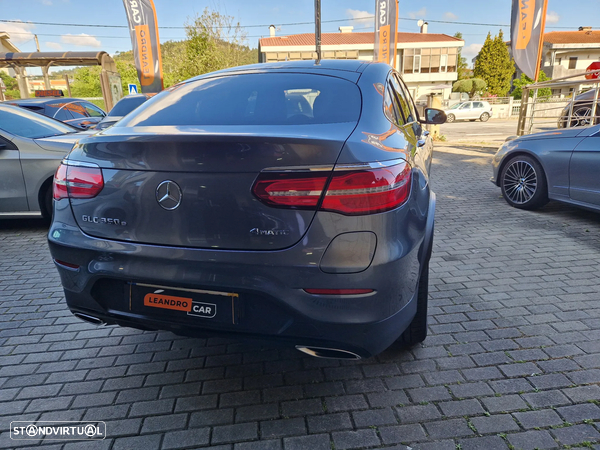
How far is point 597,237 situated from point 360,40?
48.1 m

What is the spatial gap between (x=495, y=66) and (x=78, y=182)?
170 ft

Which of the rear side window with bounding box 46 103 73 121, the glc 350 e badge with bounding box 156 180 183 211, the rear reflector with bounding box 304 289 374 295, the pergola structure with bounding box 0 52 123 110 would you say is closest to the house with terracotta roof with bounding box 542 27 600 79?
the pergola structure with bounding box 0 52 123 110

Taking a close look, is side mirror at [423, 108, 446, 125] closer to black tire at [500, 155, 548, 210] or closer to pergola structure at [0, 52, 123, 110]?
black tire at [500, 155, 548, 210]

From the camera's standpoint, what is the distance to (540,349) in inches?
103

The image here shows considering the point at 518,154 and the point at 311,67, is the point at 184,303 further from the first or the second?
the point at 518,154

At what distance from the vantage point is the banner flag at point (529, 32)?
1148 cm

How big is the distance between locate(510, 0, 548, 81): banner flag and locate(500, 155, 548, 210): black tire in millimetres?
7443

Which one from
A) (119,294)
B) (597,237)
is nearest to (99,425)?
(119,294)

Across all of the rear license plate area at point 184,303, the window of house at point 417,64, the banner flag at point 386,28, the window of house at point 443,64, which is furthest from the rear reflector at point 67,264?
the window of house at point 443,64

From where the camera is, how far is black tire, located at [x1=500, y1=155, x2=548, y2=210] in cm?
557

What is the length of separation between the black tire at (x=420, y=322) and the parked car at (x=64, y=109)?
7.90m

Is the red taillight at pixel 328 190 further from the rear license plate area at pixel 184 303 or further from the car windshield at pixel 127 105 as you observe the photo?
the car windshield at pixel 127 105

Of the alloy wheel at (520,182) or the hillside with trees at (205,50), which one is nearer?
the alloy wheel at (520,182)

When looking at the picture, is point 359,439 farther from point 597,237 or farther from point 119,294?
point 597,237
